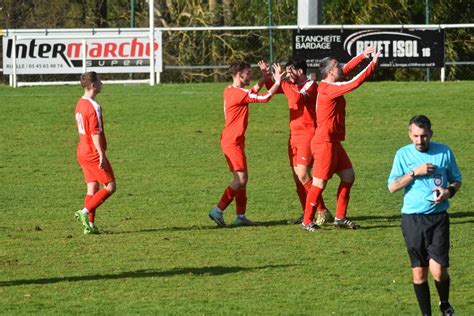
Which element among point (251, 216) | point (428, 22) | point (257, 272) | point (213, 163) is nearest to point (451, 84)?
point (428, 22)

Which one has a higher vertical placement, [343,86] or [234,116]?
[343,86]

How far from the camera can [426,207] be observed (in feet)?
29.7

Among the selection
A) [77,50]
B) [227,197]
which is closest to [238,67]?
[227,197]

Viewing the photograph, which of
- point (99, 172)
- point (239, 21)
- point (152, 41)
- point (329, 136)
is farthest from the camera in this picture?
point (239, 21)

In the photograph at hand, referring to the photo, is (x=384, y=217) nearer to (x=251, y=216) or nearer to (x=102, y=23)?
(x=251, y=216)

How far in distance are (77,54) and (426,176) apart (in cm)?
2087

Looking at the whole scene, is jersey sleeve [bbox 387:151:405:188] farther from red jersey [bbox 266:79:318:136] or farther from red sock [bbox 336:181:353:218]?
red jersey [bbox 266:79:318:136]

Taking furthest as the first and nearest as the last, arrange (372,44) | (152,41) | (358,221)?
(152,41), (372,44), (358,221)

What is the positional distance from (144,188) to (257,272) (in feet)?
21.9

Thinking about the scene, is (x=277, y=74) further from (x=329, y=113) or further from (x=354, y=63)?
(x=354, y=63)

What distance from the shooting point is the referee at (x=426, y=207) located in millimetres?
8992

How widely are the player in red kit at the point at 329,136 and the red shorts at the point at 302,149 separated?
1.14 feet

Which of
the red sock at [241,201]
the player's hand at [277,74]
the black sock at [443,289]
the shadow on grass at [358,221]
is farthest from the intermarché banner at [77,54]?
the black sock at [443,289]

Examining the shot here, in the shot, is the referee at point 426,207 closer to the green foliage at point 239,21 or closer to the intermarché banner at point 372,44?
the intermarché banner at point 372,44
